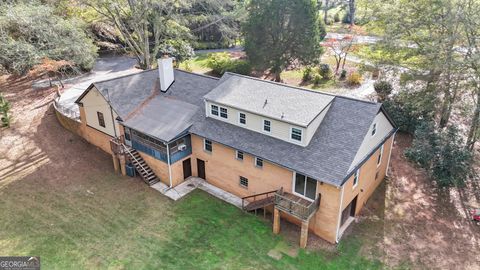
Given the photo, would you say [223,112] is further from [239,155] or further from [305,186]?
[305,186]

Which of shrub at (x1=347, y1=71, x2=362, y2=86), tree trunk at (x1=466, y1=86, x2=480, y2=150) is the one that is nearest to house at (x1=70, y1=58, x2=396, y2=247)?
tree trunk at (x1=466, y1=86, x2=480, y2=150)

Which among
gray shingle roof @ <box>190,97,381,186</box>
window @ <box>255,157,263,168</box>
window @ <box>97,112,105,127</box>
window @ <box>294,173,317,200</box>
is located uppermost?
gray shingle roof @ <box>190,97,381,186</box>

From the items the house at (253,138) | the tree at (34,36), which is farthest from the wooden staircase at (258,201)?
the tree at (34,36)

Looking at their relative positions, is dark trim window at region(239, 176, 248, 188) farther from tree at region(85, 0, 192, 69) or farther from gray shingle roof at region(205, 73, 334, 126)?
tree at region(85, 0, 192, 69)

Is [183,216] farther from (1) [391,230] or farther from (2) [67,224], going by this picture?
(1) [391,230]

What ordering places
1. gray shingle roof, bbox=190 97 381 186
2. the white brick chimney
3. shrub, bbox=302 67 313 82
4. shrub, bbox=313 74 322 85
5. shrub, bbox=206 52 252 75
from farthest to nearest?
shrub, bbox=206 52 252 75, shrub, bbox=302 67 313 82, shrub, bbox=313 74 322 85, the white brick chimney, gray shingle roof, bbox=190 97 381 186

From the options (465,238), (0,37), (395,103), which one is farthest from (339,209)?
(0,37)
